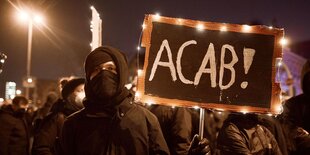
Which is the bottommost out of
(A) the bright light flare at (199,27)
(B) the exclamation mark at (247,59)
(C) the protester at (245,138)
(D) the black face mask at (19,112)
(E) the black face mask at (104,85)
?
(D) the black face mask at (19,112)

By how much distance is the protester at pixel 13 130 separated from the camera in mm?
8164

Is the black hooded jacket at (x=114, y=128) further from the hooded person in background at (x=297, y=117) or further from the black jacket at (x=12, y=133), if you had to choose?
the black jacket at (x=12, y=133)

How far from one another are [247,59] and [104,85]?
1.46 m

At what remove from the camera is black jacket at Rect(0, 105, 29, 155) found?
815 centimetres

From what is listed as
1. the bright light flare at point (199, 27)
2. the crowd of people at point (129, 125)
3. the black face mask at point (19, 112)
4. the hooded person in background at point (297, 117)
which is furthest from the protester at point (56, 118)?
the black face mask at point (19, 112)

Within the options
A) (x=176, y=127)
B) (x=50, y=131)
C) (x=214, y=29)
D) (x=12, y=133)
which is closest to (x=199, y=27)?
(x=214, y=29)

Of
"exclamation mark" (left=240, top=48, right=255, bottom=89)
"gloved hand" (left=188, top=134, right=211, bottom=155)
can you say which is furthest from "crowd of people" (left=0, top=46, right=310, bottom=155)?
"exclamation mark" (left=240, top=48, right=255, bottom=89)

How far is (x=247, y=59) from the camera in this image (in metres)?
4.26

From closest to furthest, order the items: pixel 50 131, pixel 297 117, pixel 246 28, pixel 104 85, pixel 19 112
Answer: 1. pixel 104 85
2. pixel 246 28
3. pixel 297 117
4. pixel 50 131
5. pixel 19 112

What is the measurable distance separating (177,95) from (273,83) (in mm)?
1021

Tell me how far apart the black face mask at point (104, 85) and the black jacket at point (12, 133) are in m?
4.89

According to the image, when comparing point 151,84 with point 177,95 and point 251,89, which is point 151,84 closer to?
point 177,95

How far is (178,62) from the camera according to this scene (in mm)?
4098

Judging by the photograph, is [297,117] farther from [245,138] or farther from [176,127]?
Result: [176,127]
